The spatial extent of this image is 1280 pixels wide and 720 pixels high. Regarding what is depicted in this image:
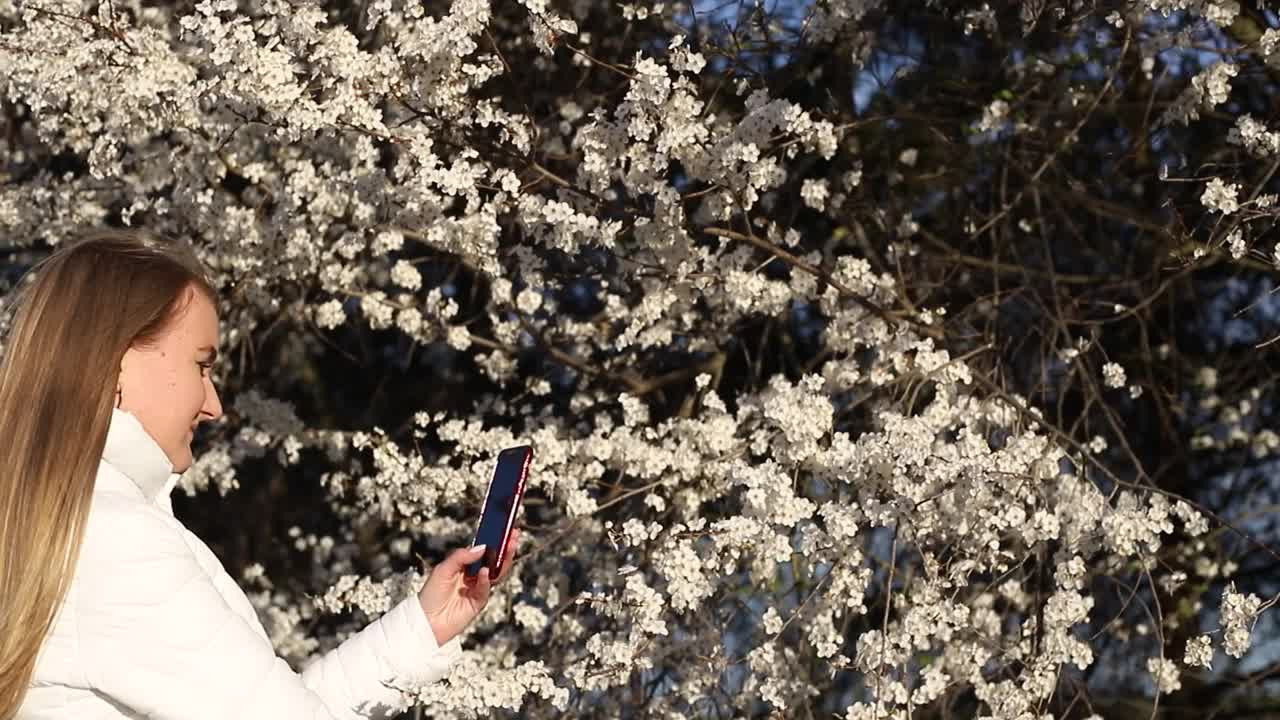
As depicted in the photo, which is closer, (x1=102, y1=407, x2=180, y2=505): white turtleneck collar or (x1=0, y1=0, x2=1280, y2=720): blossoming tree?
(x1=102, y1=407, x2=180, y2=505): white turtleneck collar

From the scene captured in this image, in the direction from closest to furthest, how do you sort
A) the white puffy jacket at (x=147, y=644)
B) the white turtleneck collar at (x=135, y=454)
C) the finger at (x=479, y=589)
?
the white puffy jacket at (x=147, y=644) < the white turtleneck collar at (x=135, y=454) < the finger at (x=479, y=589)

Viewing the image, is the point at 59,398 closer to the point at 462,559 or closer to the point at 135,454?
the point at 135,454

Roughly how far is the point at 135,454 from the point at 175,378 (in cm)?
14

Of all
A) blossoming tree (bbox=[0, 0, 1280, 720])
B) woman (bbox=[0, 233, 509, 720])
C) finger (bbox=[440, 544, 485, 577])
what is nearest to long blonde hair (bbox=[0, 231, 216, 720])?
woman (bbox=[0, 233, 509, 720])

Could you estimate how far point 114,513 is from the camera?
72.6 inches

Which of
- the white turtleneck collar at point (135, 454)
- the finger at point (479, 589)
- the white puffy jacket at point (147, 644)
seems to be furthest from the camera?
the finger at point (479, 589)

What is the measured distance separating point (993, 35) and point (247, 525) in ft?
9.80

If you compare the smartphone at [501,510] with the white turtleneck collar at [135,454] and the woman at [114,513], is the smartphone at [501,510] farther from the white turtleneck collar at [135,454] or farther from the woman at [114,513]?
the white turtleneck collar at [135,454]

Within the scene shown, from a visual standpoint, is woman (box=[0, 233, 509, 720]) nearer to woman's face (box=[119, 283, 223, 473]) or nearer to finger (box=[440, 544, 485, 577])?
woman's face (box=[119, 283, 223, 473])

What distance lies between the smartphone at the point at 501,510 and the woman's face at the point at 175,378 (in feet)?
1.69

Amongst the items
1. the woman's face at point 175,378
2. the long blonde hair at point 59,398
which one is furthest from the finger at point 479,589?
the long blonde hair at point 59,398

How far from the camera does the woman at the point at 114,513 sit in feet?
5.85

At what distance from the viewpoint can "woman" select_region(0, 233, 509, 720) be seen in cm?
178

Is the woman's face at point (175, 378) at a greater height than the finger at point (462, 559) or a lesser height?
greater
